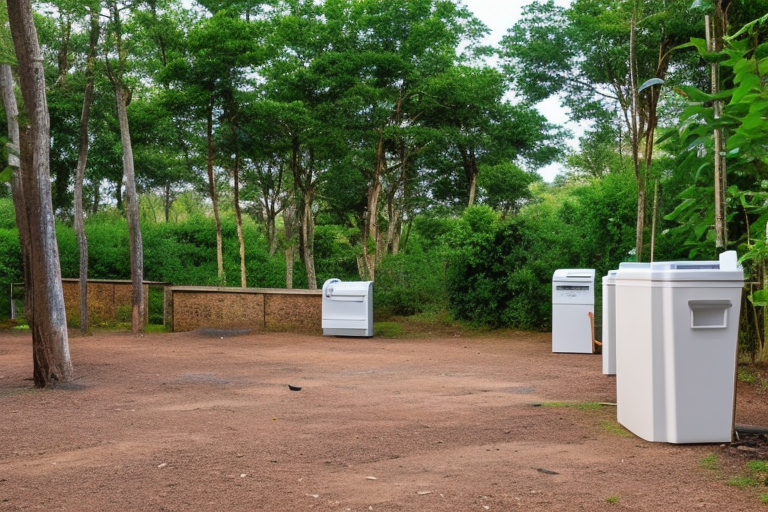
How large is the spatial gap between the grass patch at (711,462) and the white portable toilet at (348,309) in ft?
36.7

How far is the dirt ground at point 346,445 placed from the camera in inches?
157

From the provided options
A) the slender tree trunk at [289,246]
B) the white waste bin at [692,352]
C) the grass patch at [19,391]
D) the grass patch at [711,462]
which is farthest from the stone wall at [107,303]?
the grass patch at [711,462]

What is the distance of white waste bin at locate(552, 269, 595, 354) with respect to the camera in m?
12.8

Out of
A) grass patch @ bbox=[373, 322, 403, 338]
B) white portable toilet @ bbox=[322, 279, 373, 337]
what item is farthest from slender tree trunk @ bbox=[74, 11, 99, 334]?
grass patch @ bbox=[373, 322, 403, 338]

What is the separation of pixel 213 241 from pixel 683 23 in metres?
15.7

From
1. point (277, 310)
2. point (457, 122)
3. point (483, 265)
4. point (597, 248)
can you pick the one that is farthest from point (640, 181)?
point (457, 122)

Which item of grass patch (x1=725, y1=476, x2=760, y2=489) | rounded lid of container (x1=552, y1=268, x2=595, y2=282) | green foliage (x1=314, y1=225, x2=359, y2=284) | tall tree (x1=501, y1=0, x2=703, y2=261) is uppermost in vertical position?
tall tree (x1=501, y1=0, x2=703, y2=261)

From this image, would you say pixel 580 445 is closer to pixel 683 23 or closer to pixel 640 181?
pixel 640 181

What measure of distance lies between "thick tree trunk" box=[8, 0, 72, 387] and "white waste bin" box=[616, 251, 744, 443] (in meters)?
6.69

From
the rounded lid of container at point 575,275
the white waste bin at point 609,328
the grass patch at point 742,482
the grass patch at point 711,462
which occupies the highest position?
the rounded lid of container at point 575,275

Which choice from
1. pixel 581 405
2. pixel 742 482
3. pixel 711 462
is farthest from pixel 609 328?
pixel 742 482

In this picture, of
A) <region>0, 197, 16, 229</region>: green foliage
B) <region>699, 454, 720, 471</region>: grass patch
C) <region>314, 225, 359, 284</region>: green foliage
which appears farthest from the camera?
<region>314, 225, 359, 284</region>: green foliage

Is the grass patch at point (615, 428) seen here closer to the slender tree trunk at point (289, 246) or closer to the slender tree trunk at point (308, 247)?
the slender tree trunk at point (289, 246)

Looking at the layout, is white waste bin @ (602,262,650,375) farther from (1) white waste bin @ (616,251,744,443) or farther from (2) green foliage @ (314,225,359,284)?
(2) green foliage @ (314,225,359,284)
